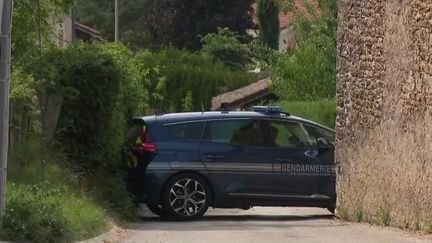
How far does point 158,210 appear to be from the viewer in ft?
64.7

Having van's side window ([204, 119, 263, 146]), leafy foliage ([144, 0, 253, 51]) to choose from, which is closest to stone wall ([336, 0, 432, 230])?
van's side window ([204, 119, 263, 146])

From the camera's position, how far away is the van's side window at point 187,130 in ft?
63.7

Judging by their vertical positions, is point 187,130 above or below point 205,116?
below

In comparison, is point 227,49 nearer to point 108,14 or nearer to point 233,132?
point 108,14

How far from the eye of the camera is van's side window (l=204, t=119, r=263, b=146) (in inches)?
766

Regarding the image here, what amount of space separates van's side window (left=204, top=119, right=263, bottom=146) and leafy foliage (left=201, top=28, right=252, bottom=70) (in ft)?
105

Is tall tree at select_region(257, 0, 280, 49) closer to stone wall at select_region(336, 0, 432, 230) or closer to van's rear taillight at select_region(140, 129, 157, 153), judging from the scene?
stone wall at select_region(336, 0, 432, 230)

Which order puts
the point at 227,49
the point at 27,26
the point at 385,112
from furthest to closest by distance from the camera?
the point at 227,49, the point at 27,26, the point at 385,112

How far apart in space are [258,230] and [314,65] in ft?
54.6

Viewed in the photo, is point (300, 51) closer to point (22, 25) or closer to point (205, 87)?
point (205, 87)

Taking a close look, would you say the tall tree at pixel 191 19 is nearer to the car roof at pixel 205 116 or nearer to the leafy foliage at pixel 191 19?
the leafy foliage at pixel 191 19

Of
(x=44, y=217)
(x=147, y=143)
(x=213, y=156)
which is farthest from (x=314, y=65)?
(x=44, y=217)

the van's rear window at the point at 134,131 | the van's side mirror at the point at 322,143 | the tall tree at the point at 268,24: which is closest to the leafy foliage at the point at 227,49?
the tall tree at the point at 268,24

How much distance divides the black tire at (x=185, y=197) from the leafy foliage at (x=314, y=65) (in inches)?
554
